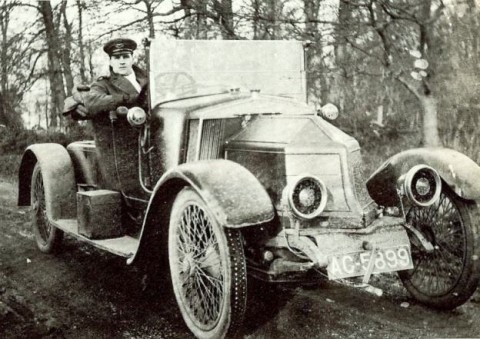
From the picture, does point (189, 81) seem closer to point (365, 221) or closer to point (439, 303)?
point (365, 221)

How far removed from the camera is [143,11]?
895 centimetres

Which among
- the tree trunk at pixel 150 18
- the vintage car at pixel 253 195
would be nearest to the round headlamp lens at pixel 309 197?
the vintage car at pixel 253 195

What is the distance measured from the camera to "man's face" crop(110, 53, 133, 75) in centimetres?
493

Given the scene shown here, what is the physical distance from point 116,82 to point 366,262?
9.10 feet


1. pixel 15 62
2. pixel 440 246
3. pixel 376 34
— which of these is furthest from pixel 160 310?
pixel 15 62

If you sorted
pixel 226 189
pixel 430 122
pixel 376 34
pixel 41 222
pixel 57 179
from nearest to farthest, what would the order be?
pixel 226 189 → pixel 57 179 → pixel 41 222 → pixel 430 122 → pixel 376 34

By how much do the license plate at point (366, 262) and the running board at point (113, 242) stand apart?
62.0 inches

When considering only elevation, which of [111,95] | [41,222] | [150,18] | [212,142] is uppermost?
[150,18]

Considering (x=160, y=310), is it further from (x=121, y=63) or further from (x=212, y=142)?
(x=121, y=63)

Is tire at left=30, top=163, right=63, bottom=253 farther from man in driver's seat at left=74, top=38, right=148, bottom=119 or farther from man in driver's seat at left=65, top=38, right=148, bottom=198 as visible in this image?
man in driver's seat at left=74, top=38, right=148, bottom=119

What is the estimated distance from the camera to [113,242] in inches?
177

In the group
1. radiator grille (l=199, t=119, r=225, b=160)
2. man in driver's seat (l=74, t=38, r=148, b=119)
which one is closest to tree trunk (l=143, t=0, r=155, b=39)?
man in driver's seat (l=74, t=38, r=148, b=119)

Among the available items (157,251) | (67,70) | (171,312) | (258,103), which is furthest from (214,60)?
(67,70)

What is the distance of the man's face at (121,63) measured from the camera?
4930 millimetres
